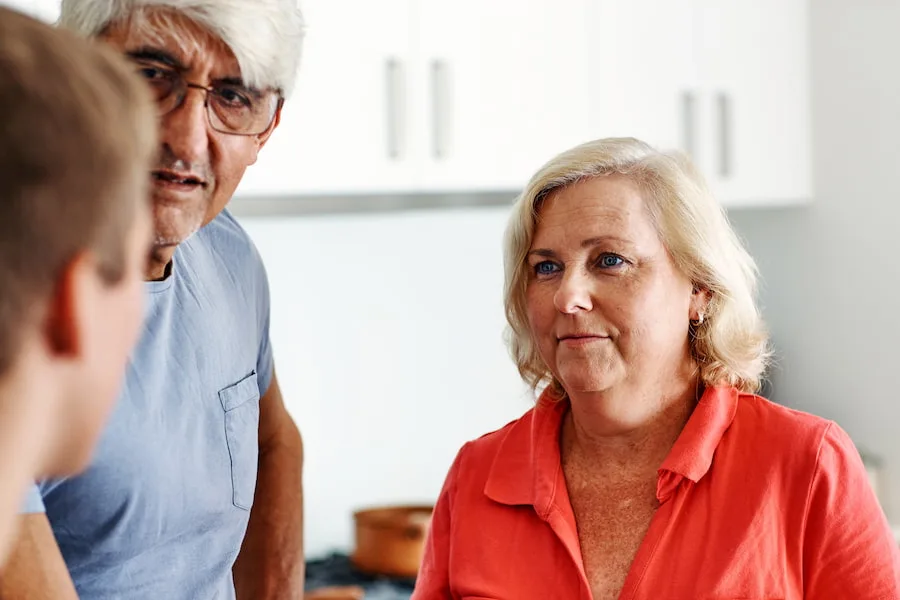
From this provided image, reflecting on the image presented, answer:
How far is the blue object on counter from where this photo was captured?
8.18 ft

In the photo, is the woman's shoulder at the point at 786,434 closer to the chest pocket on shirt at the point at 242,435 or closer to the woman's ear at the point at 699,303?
the woman's ear at the point at 699,303

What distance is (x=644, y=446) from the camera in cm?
149

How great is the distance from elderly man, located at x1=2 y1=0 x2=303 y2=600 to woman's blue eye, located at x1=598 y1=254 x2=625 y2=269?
460 millimetres

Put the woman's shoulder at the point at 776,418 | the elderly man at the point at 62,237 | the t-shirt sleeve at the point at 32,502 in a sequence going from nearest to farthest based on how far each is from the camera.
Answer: the elderly man at the point at 62,237
the t-shirt sleeve at the point at 32,502
the woman's shoulder at the point at 776,418

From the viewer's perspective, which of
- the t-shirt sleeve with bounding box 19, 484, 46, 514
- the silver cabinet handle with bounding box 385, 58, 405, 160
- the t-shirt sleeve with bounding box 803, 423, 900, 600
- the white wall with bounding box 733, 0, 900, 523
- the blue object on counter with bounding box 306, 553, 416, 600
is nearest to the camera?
the t-shirt sleeve with bounding box 19, 484, 46, 514

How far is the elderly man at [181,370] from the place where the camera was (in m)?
1.16

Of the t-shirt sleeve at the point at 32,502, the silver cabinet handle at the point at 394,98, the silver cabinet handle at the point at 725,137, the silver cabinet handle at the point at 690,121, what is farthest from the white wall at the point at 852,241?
the t-shirt sleeve at the point at 32,502

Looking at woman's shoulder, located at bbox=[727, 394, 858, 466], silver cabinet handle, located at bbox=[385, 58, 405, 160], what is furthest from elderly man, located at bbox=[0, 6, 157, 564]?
silver cabinet handle, located at bbox=[385, 58, 405, 160]

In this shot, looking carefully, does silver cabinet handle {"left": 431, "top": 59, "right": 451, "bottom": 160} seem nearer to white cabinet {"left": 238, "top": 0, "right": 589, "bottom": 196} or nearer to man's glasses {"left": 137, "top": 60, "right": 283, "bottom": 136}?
white cabinet {"left": 238, "top": 0, "right": 589, "bottom": 196}

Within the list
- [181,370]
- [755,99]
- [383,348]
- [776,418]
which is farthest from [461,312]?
[181,370]

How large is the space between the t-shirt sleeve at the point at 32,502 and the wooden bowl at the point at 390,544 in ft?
5.16

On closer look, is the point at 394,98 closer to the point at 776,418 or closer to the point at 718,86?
the point at 718,86

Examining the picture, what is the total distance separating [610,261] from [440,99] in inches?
42.6

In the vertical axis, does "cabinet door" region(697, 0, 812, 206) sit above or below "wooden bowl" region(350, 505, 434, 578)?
above
